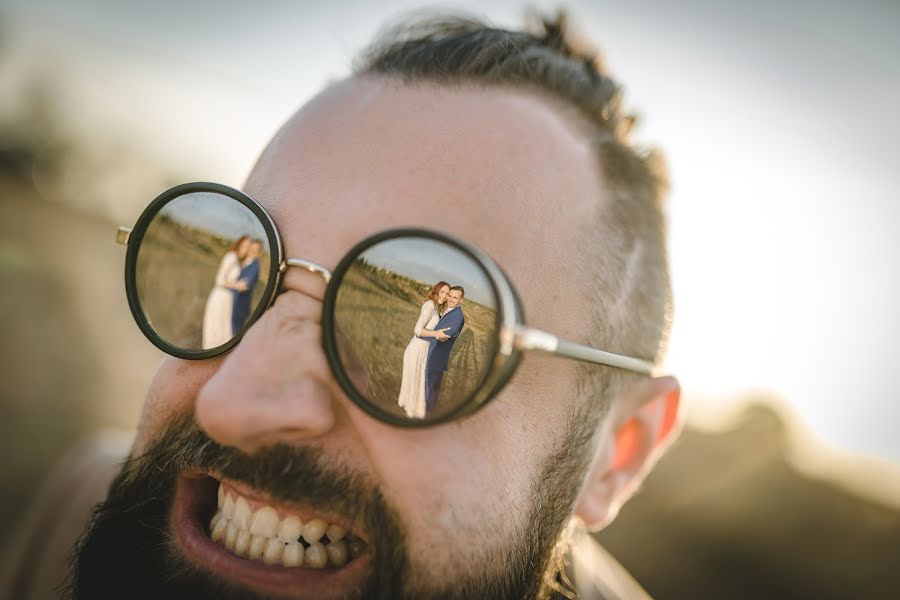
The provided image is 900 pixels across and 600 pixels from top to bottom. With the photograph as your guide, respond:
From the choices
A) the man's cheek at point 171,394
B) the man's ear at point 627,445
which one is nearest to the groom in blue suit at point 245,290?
the man's cheek at point 171,394

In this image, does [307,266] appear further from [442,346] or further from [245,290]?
[442,346]

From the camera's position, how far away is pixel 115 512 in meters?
1.32

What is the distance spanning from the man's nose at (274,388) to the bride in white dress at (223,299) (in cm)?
11

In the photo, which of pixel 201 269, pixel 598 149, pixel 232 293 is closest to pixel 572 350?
pixel 598 149

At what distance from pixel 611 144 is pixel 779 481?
3.19 meters

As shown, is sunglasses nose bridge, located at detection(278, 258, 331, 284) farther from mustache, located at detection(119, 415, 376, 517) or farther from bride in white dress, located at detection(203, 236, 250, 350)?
mustache, located at detection(119, 415, 376, 517)

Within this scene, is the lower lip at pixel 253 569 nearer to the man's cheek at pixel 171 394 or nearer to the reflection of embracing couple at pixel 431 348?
the man's cheek at pixel 171 394

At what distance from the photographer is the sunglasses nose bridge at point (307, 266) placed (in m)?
1.18

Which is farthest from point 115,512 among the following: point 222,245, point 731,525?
point 731,525

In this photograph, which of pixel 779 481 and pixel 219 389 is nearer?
pixel 219 389

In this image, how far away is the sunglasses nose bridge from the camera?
1180mm

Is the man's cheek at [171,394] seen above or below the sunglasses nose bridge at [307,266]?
below

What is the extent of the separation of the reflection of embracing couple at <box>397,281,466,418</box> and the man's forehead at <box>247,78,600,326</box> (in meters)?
0.23

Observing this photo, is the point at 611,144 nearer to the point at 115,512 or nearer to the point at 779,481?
the point at 115,512
